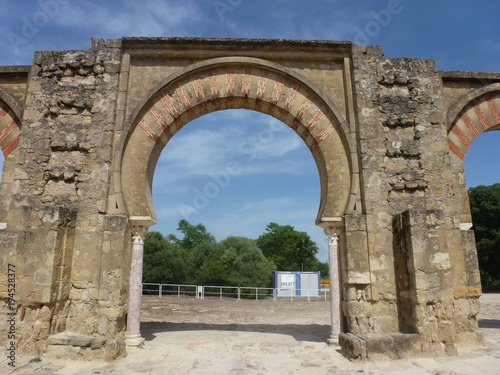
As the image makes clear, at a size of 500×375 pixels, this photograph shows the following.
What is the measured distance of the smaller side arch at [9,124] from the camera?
6.59m

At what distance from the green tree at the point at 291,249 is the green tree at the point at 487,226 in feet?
65.4

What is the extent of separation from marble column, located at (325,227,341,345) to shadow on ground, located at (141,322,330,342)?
0.59 meters

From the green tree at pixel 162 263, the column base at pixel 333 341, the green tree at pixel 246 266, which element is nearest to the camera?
the column base at pixel 333 341

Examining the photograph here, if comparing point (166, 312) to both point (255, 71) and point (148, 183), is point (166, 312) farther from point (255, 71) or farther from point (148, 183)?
point (255, 71)

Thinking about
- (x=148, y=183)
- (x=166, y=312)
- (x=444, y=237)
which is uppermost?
(x=148, y=183)

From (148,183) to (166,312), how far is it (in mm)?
6253

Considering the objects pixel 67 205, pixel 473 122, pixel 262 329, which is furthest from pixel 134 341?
pixel 473 122

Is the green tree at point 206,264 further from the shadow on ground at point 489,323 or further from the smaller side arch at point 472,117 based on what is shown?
the smaller side arch at point 472,117

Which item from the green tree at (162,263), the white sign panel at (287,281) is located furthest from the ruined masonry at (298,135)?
the green tree at (162,263)

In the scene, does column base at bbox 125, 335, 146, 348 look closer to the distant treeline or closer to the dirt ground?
the dirt ground

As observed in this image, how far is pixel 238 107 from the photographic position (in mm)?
7051

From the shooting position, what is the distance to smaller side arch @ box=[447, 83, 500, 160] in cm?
676

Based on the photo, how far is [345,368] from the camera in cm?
461

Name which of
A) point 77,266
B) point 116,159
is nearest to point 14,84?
Answer: point 116,159
